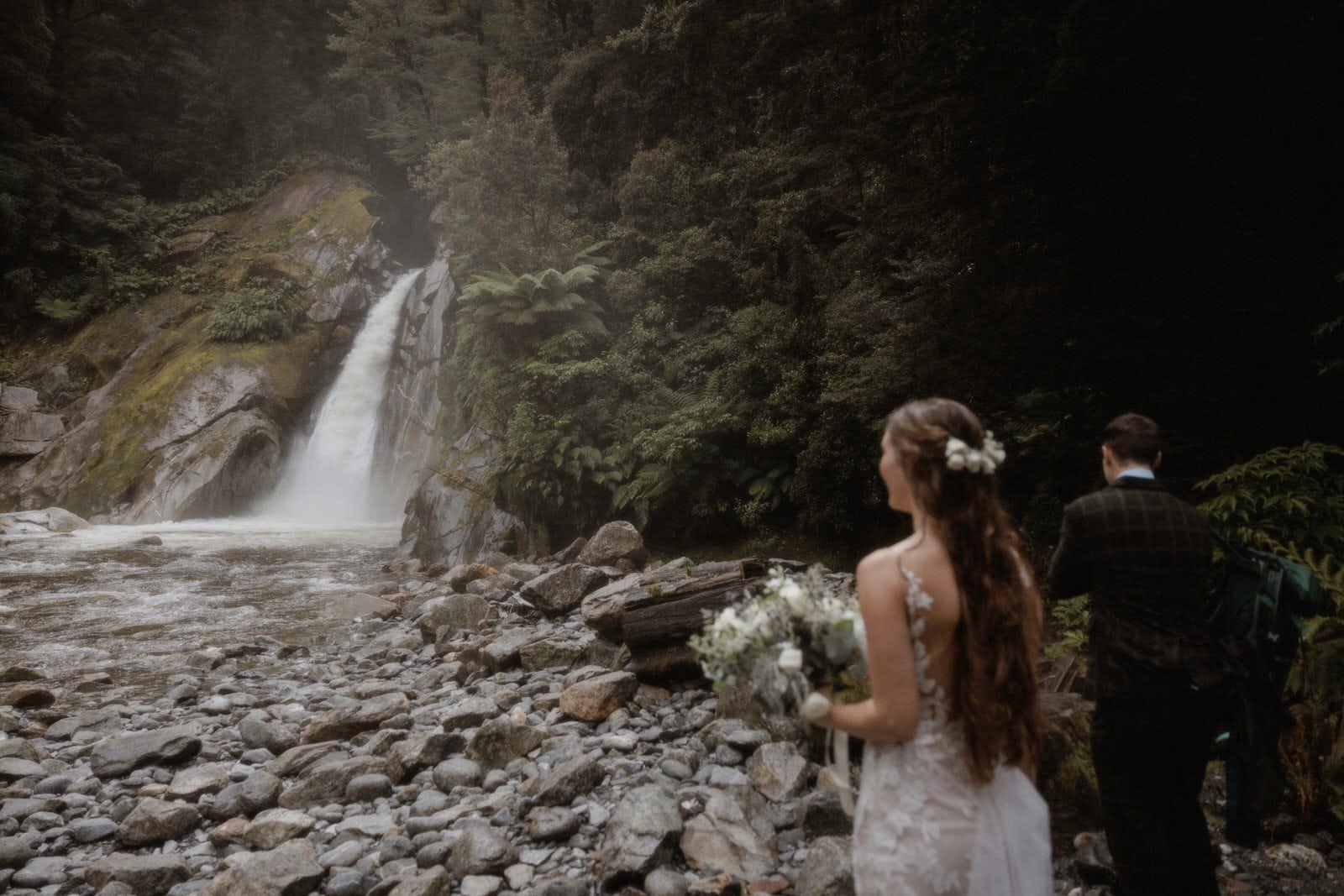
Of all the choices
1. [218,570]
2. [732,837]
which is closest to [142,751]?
[732,837]

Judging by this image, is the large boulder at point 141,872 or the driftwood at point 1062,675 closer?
the large boulder at point 141,872

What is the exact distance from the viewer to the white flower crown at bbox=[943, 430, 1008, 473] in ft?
6.18

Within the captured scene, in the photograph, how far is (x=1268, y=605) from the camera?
3.03 meters

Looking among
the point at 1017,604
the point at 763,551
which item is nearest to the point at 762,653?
the point at 1017,604

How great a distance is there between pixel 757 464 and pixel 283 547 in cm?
1193

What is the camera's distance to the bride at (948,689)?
6.24 ft

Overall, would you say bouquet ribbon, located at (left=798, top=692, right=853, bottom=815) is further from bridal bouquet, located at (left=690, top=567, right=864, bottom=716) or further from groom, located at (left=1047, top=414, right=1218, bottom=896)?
groom, located at (left=1047, top=414, right=1218, bottom=896)

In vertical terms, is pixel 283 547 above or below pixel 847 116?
below

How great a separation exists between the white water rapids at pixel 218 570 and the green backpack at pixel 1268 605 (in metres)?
9.76

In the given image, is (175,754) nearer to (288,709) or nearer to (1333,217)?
(288,709)

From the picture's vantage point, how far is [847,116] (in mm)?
10961

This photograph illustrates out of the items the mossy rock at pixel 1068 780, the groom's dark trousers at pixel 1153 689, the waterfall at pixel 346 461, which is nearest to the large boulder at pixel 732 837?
the mossy rock at pixel 1068 780

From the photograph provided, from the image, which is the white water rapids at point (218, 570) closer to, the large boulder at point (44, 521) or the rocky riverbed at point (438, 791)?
the large boulder at point (44, 521)

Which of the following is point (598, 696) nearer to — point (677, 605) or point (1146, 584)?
point (677, 605)
